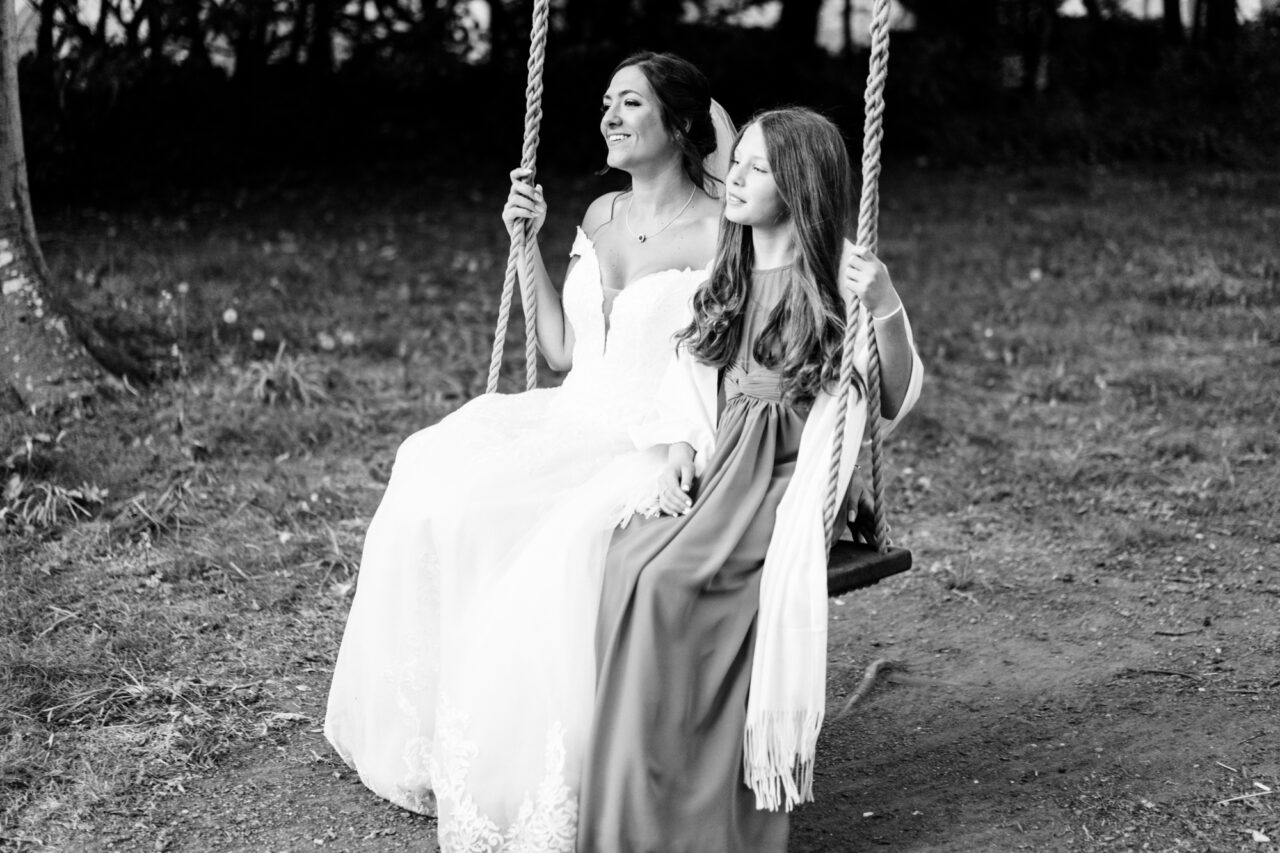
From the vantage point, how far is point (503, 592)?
2953 millimetres

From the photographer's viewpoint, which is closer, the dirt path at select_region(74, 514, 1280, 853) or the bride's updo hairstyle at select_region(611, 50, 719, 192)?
the dirt path at select_region(74, 514, 1280, 853)

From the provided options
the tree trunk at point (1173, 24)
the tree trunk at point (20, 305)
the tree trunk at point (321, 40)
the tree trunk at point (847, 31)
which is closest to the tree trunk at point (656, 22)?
the tree trunk at point (847, 31)

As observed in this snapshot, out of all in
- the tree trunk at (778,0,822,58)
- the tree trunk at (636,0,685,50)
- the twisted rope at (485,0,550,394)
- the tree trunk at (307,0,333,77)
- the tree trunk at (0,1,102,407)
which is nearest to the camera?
the twisted rope at (485,0,550,394)

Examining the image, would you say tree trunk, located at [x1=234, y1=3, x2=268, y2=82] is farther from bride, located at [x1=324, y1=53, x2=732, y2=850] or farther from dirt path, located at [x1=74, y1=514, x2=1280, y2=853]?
dirt path, located at [x1=74, y1=514, x2=1280, y2=853]

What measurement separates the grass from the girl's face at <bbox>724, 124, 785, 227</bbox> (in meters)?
1.85

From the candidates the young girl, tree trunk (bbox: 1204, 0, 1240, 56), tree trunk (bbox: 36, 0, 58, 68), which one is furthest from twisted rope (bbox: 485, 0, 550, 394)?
tree trunk (bbox: 1204, 0, 1240, 56)

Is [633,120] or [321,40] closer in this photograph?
[633,120]

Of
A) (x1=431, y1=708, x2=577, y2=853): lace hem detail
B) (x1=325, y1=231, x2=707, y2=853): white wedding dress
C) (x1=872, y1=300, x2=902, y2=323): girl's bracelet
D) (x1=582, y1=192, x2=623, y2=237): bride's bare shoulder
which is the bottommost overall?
(x1=431, y1=708, x2=577, y2=853): lace hem detail

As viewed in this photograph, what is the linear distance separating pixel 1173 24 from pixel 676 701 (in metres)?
13.6

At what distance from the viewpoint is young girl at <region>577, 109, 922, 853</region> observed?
109 inches

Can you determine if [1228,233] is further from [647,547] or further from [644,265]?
[647,547]

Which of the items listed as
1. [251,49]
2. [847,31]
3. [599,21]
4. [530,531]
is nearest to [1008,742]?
[530,531]

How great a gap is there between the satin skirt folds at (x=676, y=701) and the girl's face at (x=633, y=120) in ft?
3.79

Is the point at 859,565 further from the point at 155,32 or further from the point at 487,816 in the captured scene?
the point at 155,32
